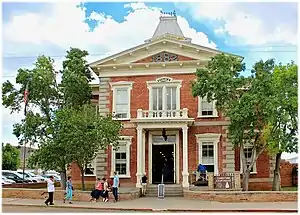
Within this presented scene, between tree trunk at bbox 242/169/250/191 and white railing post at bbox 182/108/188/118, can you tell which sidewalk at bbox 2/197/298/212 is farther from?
white railing post at bbox 182/108/188/118

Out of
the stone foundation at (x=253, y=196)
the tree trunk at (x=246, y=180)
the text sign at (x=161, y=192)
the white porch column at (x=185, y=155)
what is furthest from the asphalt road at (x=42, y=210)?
the tree trunk at (x=246, y=180)

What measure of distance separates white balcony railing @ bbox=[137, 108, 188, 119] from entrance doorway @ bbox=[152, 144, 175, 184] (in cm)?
216

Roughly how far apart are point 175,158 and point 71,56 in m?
9.82

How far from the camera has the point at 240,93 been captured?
25.5 m

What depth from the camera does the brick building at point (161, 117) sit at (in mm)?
28266

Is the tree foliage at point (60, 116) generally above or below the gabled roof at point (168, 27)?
below

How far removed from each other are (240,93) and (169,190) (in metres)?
7.10

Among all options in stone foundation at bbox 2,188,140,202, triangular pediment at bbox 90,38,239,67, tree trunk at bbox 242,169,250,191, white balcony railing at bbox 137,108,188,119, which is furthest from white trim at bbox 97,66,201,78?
stone foundation at bbox 2,188,140,202

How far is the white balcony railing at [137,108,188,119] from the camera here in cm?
2767

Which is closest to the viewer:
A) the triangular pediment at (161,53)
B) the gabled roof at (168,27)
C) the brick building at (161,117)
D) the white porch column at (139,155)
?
the white porch column at (139,155)

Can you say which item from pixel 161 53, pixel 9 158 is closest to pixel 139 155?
pixel 161 53

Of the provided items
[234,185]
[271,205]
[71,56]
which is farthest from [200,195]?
[71,56]

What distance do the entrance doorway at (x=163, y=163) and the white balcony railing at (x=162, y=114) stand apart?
2.16 meters

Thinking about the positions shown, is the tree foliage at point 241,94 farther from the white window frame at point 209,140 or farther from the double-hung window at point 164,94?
the double-hung window at point 164,94
